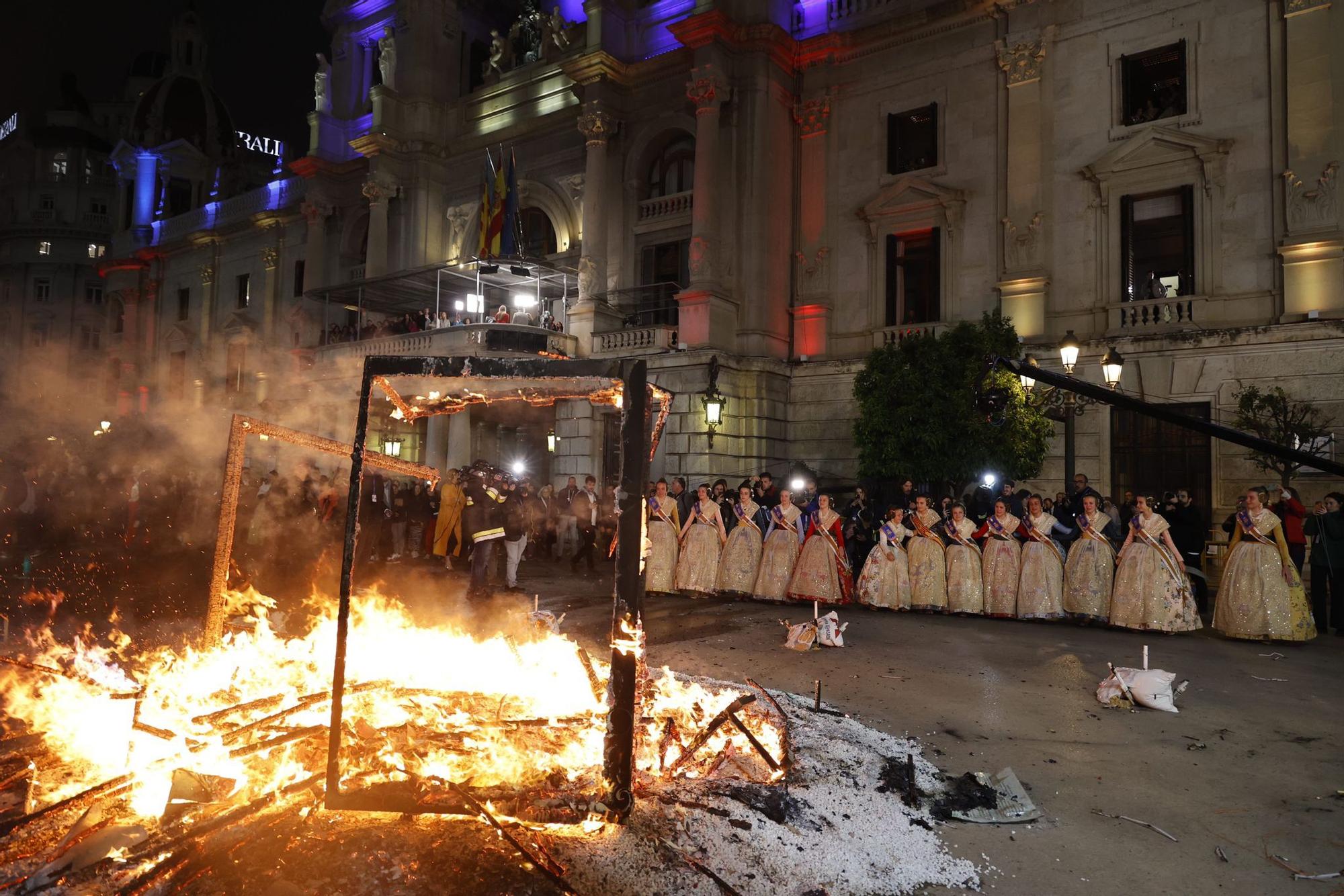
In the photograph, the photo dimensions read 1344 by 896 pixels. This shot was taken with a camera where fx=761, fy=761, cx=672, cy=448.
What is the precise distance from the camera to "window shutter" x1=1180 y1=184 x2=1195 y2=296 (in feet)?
54.2

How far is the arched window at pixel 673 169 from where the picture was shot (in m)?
22.8

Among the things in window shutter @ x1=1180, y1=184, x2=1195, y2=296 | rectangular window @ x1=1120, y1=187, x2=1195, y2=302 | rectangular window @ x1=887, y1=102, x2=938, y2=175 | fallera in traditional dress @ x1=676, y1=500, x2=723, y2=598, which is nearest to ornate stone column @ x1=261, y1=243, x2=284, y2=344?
rectangular window @ x1=887, y1=102, x2=938, y2=175

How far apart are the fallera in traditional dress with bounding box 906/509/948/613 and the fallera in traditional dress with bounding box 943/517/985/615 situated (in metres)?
0.11

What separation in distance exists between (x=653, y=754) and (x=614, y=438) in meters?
16.0

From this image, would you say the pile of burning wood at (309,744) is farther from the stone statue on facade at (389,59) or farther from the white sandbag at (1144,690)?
the stone statue on facade at (389,59)

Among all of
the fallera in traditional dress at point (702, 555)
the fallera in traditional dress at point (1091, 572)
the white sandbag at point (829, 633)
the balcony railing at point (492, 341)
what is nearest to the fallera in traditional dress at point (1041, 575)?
the fallera in traditional dress at point (1091, 572)

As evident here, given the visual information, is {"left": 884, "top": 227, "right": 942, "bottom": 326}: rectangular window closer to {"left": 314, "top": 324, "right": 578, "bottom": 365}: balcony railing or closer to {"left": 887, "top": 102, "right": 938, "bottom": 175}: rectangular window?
{"left": 887, "top": 102, "right": 938, "bottom": 175}: rectangular window

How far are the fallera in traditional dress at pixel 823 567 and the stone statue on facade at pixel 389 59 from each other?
2473cm

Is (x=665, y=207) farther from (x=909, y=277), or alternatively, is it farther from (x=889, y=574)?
(x=889, y=574)

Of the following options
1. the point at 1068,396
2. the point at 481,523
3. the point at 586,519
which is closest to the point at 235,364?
the point at 586,519

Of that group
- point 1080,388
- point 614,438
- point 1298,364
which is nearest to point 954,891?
point 1080,388

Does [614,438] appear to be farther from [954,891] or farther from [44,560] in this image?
[954,891]

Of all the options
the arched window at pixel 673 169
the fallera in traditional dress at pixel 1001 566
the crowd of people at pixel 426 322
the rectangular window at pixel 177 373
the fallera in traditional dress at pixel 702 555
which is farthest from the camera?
the rectangular window at pixel 177 373

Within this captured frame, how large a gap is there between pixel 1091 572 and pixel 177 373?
141 feet
